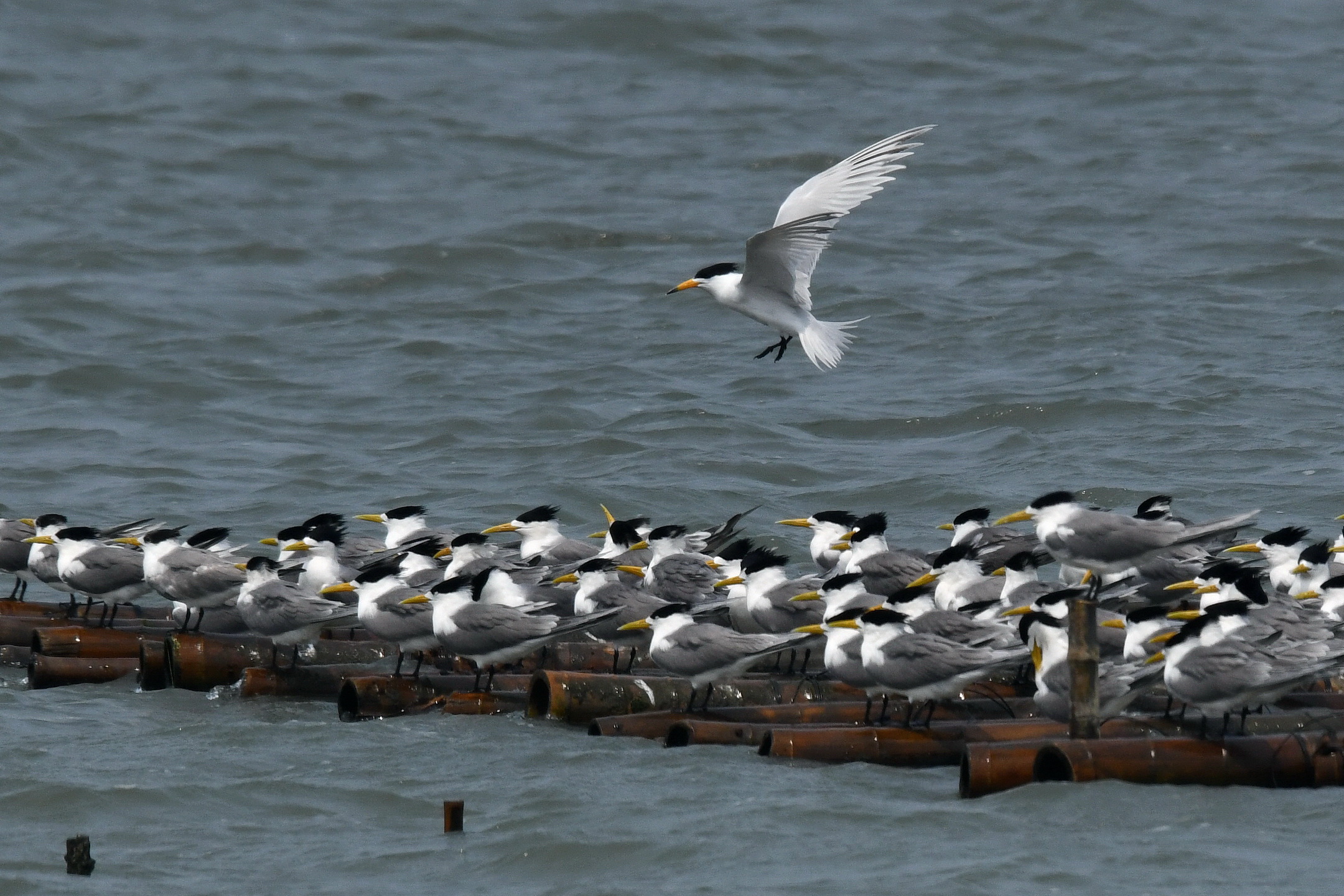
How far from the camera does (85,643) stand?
515 inches

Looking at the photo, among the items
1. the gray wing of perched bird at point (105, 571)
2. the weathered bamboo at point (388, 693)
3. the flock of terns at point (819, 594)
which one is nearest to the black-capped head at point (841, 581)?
the flock of terns at point (819, 594)

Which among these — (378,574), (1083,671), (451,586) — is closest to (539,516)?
(378,574)

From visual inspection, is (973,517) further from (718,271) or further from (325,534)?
(325,534)

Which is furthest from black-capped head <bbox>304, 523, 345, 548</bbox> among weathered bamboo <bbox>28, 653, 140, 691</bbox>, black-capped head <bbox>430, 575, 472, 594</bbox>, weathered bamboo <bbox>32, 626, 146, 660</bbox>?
black-capped head <bbox>430, 575, 472, 594</bbox>

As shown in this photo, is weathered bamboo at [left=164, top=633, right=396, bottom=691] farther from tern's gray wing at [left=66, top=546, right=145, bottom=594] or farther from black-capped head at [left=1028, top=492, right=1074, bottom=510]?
black-capped head at [left=1028, top=492, right=1074, bottom=510]

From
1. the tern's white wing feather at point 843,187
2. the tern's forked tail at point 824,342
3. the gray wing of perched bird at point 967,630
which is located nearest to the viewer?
the gray wing of perched bird at point 967,630

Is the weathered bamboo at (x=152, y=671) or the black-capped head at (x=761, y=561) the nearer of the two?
the black-capped head at (x=761, y=561)

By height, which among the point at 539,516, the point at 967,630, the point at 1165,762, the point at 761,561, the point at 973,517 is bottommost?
the point at 1165,762

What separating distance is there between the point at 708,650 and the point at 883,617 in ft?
3.60

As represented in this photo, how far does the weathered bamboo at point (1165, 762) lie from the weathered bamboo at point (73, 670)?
19.4ft

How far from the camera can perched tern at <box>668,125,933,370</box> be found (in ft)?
42.7

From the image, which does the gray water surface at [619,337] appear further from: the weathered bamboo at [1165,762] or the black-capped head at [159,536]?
the black-capped head at [159,536]

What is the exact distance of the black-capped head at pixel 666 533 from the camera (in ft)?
45.4

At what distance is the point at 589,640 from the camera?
12.7m
